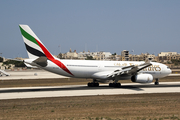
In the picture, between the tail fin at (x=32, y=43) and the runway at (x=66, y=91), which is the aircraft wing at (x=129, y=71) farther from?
the tail fin at (x=32, y=43)

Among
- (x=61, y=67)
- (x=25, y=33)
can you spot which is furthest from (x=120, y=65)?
(x=25, y=33)

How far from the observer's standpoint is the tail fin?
31688 mm

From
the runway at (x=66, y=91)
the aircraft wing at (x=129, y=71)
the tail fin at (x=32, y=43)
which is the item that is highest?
the tail fin at (x=32, y=43)

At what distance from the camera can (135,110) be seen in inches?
671

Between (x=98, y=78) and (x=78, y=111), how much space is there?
18.6 metres

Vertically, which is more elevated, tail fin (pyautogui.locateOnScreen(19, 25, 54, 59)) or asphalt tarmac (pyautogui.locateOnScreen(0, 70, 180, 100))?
tail fin (pyautogui.locateOnScreen(19, 25, 54, 59))

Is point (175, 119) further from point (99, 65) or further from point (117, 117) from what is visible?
point (99, 65)

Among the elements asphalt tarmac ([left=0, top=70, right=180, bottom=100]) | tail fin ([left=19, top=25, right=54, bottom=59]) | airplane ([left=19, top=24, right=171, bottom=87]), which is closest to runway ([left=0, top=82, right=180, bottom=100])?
asphalt tarmac ([left=0, top=70, right=180, bottom=100])

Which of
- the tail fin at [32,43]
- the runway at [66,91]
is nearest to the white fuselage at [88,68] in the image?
the tail fin at [32,43]

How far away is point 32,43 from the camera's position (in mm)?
31875

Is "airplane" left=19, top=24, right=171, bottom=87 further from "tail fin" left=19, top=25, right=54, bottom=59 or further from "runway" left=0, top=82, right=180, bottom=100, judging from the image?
"runway" left=0, top=82, right=180, bottom=100

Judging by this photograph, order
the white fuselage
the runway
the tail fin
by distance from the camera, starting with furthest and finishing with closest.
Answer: the white fuselage < the tail fin < the runway

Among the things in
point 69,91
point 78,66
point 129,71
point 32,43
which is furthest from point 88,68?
point 32,43

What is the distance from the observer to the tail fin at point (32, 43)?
3169cm
